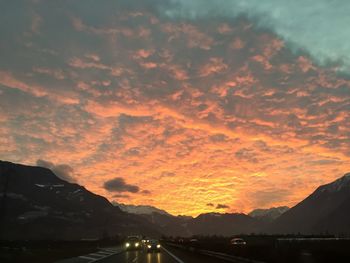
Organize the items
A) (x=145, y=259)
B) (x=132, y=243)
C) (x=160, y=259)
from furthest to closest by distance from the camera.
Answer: (x=132, y=243), (x=160, y=259), (x=145, y=259)

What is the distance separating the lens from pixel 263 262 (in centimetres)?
2505

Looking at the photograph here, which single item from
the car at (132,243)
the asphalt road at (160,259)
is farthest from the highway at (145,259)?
the car at (132,243)

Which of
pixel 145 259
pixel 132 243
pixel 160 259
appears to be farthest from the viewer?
pixel 132 243

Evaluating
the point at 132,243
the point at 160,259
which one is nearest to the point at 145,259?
the point at 160,259

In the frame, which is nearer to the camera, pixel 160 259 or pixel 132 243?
pixel 160 259

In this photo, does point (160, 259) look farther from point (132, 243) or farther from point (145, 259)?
point (132, 243)

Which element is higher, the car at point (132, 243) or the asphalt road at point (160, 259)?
the car at point (132, 243)

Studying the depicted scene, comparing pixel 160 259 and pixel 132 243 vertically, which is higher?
pixel 132 243

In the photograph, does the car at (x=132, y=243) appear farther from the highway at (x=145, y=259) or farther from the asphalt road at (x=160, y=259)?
the highway at (x=145, y=259)

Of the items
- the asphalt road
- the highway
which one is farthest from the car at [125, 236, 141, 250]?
the highway

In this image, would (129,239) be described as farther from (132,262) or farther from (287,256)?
(287,256)

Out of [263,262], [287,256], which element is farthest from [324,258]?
[263,262]

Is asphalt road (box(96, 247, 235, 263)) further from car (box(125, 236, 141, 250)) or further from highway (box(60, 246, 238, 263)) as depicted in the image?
car (box(125, 236, 141, 250))

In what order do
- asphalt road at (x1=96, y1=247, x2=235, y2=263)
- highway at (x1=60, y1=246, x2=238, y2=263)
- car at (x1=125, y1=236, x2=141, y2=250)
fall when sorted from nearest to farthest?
highway at (x1=60, y1=246, x2=238, y2=263)
asphalt road at (x1=96, y1=247, x2=235, y2=263)
car at (x1=125, y1=236, x2=141, y2=250)
